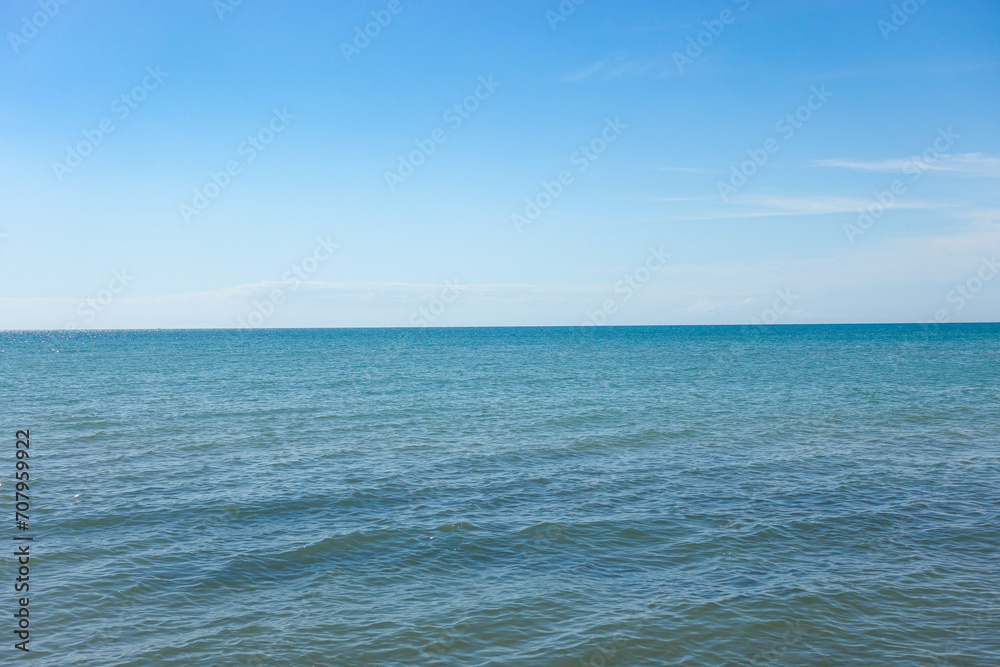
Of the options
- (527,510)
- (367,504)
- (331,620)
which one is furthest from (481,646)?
(367,504)

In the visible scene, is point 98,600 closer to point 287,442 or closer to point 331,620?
point 331,620

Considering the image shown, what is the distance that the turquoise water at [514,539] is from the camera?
35.8ft

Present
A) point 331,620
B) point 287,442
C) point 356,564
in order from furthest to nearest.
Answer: point 287,442 < point 356,564 < point 331,620

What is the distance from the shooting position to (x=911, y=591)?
12.6 metres

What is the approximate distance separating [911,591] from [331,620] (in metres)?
11.7

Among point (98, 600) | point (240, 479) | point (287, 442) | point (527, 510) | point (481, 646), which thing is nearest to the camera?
point (481, 646)

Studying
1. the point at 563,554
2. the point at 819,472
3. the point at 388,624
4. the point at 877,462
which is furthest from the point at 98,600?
the point at 877,462

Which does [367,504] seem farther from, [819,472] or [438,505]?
[819,472]

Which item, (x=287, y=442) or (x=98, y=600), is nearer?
(x=98, y=600)

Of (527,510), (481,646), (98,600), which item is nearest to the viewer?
(481,646)

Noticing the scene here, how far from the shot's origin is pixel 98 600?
12.3 metres

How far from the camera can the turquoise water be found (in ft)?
35.8

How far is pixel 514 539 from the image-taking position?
15.5 metres

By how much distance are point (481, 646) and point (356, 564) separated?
14.7 feet
